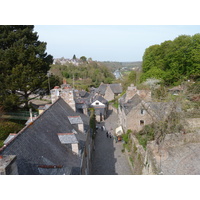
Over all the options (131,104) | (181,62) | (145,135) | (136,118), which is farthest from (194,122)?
(181,62)

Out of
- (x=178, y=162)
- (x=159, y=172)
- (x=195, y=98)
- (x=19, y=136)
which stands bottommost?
(x=178, y=162)

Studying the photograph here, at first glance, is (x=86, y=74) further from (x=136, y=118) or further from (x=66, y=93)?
(x=66, y=93)

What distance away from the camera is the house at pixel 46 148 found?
702 cm

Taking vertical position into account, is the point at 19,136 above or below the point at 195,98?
above

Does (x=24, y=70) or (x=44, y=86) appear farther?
(x=44, y=86)

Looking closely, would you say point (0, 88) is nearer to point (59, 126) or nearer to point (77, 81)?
point (59, 126)

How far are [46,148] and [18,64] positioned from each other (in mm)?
14646

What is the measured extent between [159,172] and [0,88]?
18.3 metres

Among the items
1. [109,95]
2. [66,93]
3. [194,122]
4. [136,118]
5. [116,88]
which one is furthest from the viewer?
[116,88]

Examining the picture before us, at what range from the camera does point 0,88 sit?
1903 centimetres

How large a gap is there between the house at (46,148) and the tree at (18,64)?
28.3 feet

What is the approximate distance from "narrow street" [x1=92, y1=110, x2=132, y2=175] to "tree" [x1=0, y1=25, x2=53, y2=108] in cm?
1130

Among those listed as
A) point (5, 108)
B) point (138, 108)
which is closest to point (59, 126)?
point (5, 108)

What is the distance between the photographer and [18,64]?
782 inches
